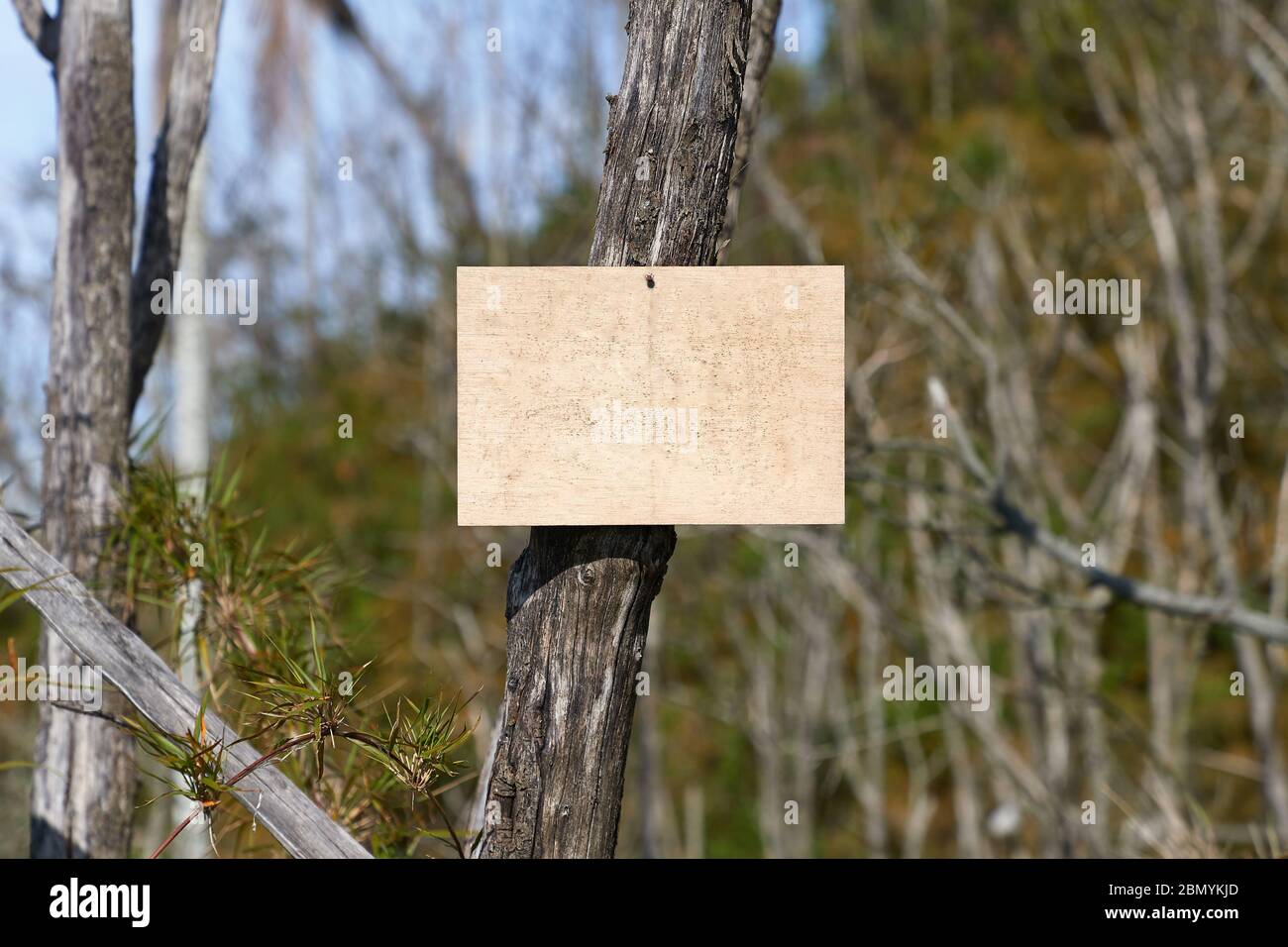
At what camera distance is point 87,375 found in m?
2.48

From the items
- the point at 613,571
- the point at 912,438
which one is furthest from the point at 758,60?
the point at 912,438

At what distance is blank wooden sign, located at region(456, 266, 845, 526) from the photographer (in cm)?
154

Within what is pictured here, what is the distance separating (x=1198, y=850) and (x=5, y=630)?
361 inches

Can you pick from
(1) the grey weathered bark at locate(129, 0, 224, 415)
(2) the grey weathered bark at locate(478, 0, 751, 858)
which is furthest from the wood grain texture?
(1) the grey weathered bark at locate(129, 0, 224, 415)

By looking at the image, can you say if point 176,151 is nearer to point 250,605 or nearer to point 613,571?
point 250,605

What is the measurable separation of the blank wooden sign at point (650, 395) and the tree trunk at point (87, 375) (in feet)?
4.24

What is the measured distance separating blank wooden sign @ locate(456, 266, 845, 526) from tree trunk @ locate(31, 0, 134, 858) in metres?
1.29

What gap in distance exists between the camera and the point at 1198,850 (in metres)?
2.47

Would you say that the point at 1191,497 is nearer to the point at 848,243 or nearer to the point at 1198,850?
the point at 1198,850

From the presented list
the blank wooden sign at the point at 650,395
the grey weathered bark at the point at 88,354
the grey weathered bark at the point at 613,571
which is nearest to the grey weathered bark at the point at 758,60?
the grey weathered bark at the point at 613,571

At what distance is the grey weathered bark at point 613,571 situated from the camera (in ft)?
5.10

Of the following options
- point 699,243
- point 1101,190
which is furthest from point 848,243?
point 699,243

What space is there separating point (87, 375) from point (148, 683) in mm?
1122

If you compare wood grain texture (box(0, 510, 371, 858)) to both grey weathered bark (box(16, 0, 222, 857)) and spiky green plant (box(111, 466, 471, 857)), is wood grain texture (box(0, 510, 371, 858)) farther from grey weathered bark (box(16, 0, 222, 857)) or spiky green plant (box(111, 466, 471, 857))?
grey weathered bark (box(16, 0, 222, 857))
